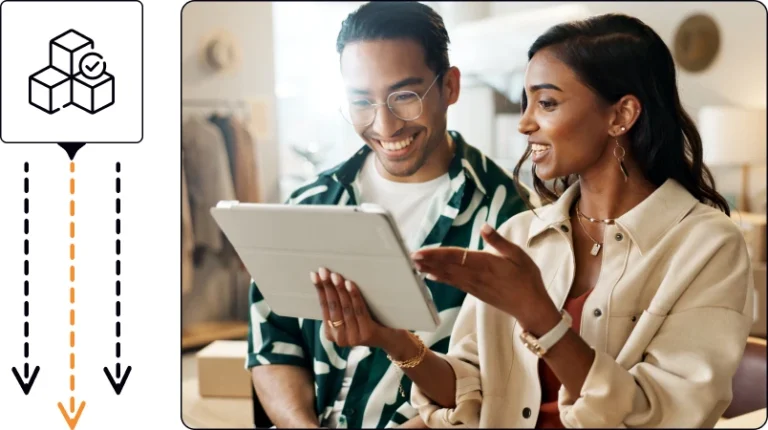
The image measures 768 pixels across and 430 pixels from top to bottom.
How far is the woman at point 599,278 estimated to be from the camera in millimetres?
977

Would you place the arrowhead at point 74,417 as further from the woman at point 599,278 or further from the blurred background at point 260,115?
the blurred background at point 260,115

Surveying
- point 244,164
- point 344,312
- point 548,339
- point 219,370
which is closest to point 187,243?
point 244,164

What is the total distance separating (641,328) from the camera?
102cm

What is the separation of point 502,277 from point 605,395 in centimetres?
18

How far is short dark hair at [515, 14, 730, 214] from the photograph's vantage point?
1054 millimetres

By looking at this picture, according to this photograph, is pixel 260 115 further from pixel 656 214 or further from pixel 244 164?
pixel 656 214

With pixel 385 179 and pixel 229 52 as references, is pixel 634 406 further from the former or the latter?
pixel 229 52

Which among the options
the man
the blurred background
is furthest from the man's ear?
the blurred background

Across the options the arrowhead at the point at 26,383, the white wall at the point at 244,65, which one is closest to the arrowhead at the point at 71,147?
the arrowhead at the point at 26,383

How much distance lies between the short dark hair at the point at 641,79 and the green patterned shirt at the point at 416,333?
10.9 inches

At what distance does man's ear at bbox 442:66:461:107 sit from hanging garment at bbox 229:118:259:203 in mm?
2459

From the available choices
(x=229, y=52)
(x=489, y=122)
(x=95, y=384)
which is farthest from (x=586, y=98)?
(x=229, y=52)

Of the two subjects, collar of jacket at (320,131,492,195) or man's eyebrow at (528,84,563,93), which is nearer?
man's eyebrow at (528,84,563,93)

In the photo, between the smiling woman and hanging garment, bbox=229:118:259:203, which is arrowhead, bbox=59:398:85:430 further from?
hanging garment, bbox=229:118:259:203
